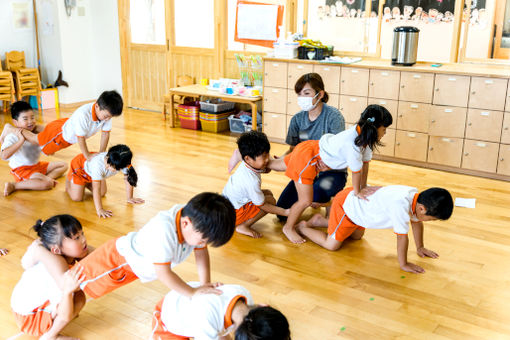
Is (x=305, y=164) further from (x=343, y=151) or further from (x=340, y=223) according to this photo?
(x=340, y=223)

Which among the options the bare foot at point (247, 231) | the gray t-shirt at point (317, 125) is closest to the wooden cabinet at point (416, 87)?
the gray t-shirt at point (317, 125)

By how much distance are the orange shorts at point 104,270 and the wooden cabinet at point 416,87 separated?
125 inches

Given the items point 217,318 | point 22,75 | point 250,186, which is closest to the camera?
point 217,318

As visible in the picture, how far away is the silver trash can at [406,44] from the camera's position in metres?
4.43

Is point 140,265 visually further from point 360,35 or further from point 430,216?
point 360,35

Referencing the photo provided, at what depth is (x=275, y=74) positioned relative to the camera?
16.6ft

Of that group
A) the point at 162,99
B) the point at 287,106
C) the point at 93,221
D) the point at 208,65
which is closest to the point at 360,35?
the point at 287,106

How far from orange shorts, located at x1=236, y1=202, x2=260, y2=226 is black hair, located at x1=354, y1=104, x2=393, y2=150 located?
731mm

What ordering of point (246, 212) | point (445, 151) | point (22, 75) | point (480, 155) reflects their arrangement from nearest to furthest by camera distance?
point (246, 212) < point (480, 155) < point (445, 151) < point (22, 75)

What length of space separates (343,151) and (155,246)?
4.53ft

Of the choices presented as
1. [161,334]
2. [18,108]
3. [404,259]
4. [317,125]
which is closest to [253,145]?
[317,125]

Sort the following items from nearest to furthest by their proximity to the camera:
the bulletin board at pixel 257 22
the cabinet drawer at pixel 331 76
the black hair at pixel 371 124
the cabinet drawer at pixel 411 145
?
the black hair at pixel 371 124 → the cabinet drawer at pixel 411 145 → the cabinet drawer at pixel 331 76 → the bulletin board at pixel 257 22

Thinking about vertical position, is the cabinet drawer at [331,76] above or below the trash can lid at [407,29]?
below

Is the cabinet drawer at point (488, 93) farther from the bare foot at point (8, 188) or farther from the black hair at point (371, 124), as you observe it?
the bare foot at point (8, 188)
